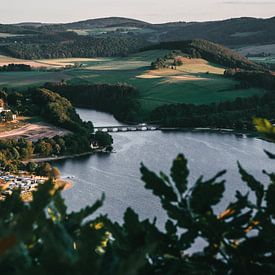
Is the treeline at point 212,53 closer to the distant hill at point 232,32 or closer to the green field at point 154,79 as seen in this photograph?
the green field at point 154,79

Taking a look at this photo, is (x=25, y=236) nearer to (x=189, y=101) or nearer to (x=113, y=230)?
(x=113, y=230)

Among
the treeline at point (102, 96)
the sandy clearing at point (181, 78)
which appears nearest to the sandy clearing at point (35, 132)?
the treeline at point (102, 96)

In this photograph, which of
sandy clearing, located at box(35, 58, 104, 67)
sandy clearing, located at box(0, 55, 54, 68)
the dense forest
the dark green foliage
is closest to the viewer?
the dark green foliage

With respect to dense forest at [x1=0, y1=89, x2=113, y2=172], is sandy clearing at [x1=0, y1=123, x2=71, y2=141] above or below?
below

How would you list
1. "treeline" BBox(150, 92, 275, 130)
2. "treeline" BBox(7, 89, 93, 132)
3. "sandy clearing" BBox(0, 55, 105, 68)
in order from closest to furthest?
1. "treeline" BBox(7, 89, 93, 132)
2. "treeline" BBox(150, 92, 275, 130)
3. "sandy clearing" BBox(0, 55, 105, 68)

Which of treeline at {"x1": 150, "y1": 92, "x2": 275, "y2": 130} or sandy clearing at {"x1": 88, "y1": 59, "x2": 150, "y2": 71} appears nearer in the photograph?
treeline at {"x1": 150, "y1": 92, "x2": 275, "y2": 130}

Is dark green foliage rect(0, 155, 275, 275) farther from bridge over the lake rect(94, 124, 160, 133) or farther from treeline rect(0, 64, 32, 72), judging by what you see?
treeline rect(0, 64, 32, 72)

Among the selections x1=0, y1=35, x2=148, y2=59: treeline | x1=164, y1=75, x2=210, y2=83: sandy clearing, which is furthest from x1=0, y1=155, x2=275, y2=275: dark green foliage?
x1=0, y1=35, x2=148, y2=59: treeline

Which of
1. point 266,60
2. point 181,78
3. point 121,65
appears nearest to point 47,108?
point 181,78
